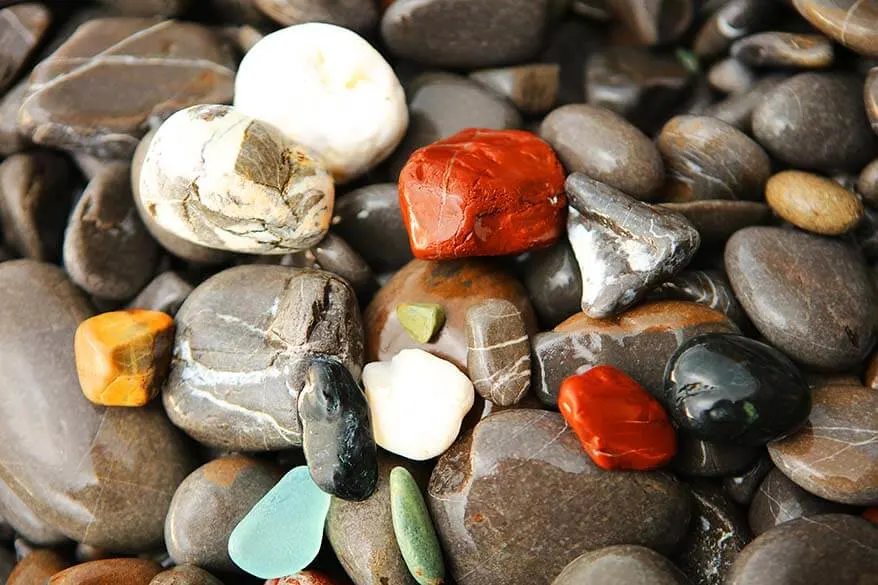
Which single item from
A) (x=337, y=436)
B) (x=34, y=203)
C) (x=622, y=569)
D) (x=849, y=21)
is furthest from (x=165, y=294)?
(x=849, y=21)

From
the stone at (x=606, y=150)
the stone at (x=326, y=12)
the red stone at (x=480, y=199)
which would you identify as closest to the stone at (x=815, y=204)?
the stone at (x=606, y=150)

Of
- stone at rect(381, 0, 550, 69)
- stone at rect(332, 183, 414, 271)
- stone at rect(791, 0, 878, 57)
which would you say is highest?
stone at rect(791, 0, 878, 57)

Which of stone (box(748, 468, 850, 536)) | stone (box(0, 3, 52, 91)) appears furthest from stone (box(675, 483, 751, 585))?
stone (box(0, 3, 52, 91))

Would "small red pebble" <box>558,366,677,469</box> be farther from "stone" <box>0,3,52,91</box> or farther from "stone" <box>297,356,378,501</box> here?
"stone" <box>0,3,52,91</box>

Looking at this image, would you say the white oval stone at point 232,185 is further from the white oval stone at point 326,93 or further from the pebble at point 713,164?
the pebble at point 713,164

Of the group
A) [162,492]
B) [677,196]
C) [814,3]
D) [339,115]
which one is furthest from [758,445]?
[162,492]

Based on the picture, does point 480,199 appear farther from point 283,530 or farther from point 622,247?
point 283,530
